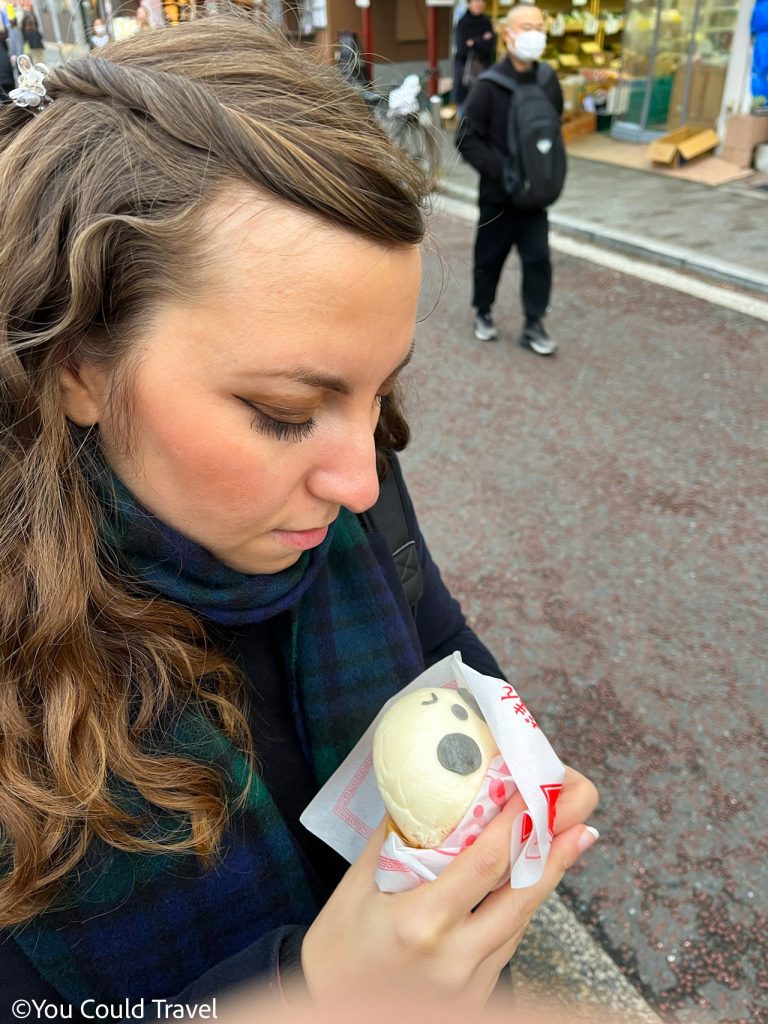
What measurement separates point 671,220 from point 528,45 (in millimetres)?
3292

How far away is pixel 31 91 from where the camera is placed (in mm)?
1068

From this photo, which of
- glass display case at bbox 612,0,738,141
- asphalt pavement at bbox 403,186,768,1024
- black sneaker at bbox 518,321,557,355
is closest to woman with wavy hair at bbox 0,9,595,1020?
asphalt pavement at bbox 403,186,768,1024

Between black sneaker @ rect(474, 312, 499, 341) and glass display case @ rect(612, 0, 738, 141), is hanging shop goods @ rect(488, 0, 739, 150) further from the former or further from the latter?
black sneaker @ rect(474, 312, 499, 341)

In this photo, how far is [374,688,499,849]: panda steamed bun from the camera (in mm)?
1062

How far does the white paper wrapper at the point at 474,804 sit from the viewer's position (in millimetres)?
989

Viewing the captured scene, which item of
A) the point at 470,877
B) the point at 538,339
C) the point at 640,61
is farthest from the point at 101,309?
the point at 640,61

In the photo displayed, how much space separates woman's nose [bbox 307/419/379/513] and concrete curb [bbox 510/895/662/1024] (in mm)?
1478

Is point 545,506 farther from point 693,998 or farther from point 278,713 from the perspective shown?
point 278,713

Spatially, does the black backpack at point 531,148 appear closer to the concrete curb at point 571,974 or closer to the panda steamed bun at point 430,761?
the concrete curb at point 571,974

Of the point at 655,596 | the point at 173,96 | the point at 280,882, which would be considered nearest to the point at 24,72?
the point at 173,96

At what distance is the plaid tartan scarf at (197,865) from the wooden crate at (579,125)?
11.9 meters

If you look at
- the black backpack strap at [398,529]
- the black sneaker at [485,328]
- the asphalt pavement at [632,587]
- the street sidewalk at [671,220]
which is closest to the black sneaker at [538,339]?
the asphalt pavement at [632,587]

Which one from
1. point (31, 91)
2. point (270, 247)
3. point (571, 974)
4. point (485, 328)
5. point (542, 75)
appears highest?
point (31, 91)

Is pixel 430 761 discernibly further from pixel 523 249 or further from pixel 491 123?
pixel 491 123
